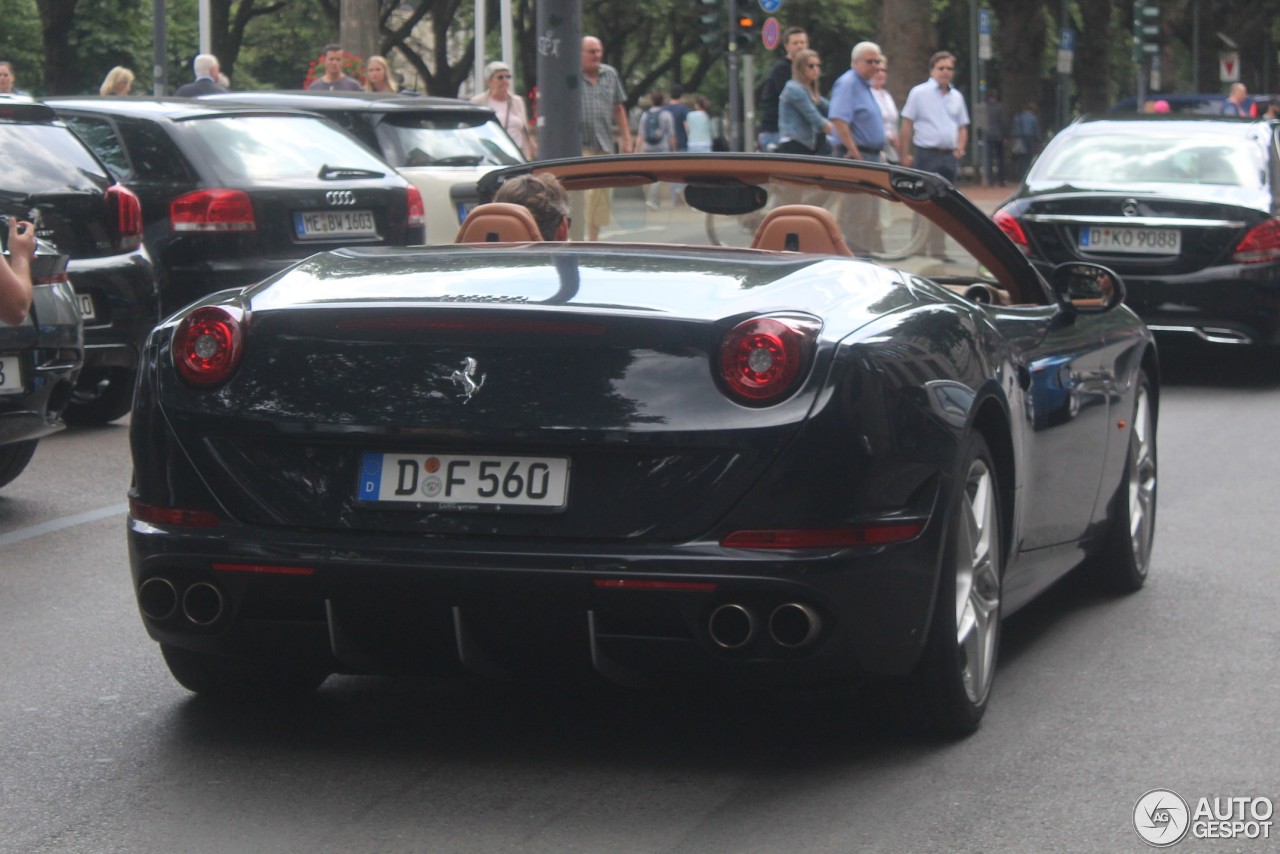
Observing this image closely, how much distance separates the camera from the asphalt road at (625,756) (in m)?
4.34

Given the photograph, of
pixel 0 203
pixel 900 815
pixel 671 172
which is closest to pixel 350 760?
A: pixel 900 815

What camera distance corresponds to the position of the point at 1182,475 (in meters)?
9.87

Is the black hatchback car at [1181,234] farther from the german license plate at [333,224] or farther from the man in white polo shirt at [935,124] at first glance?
the man in white polo shirt at [935,124]

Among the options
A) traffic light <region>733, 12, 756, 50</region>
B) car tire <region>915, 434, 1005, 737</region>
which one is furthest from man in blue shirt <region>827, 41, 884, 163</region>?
car tire <region>915, 434, 1005, 737</region>

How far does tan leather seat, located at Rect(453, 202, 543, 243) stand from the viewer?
5.95 meters

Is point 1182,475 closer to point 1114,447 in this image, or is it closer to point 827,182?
point 1114,447

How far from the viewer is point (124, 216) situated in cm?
1088

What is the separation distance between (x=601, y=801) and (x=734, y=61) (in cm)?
2976

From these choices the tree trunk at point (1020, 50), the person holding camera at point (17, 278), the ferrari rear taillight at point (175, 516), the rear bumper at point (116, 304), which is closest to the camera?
the ferrari rear taillight at point (175, 516)

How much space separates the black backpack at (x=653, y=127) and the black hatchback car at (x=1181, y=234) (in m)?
26.4

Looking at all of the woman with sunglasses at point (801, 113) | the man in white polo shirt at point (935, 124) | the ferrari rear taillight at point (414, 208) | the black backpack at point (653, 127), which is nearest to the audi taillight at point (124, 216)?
the ferrari rear taillight at point (414, 208)

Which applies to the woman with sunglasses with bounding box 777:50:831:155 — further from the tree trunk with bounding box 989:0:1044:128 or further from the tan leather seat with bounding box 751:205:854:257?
the tree trunk with bounding box 989:0:1044:128

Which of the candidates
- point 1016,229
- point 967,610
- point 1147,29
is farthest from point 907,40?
point 967,610

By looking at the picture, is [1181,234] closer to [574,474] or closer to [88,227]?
[88,227]
